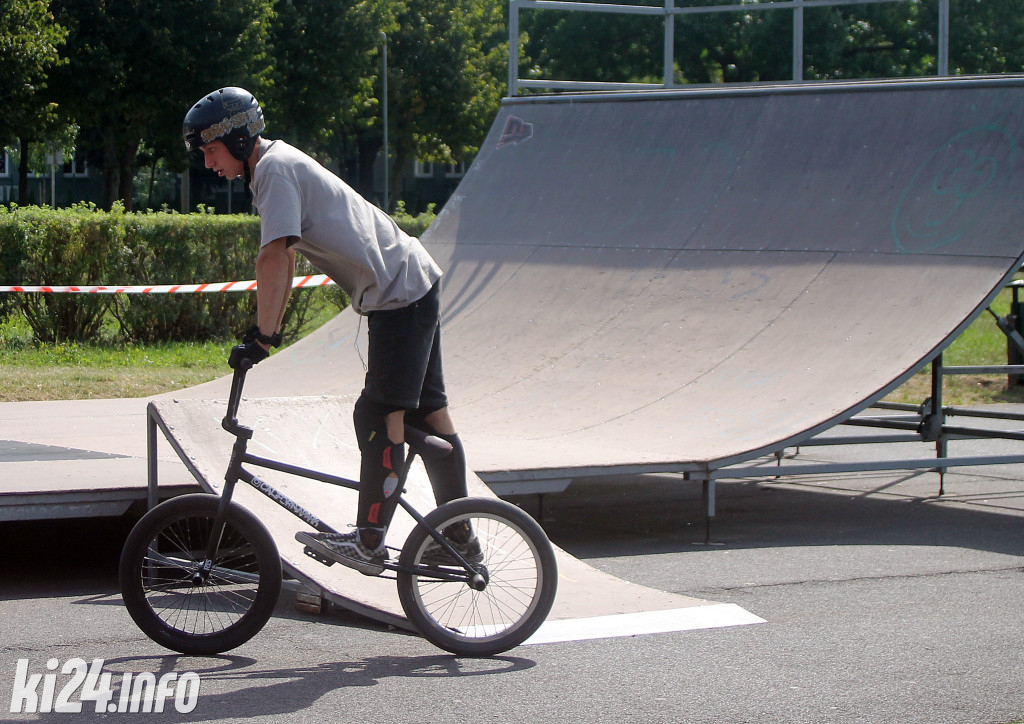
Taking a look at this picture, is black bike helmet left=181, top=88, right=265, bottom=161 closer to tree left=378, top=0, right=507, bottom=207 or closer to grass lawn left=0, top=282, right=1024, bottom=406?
grass lawn left=0, top=282, right=1024, bottom=406

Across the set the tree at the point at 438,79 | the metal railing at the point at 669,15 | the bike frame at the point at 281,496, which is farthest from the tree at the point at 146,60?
the bike frame at the point at 281,496

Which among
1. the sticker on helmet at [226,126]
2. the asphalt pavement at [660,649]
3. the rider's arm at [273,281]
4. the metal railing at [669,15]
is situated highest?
the metal railing at [669,15]

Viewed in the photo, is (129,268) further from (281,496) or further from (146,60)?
(146,60)

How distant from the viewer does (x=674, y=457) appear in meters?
7.00

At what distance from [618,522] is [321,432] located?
102 inches

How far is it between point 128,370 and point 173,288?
64.3 inches

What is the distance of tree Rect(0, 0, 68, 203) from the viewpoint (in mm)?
29344

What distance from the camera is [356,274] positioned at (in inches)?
191

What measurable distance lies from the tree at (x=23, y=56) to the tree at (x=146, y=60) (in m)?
2.02

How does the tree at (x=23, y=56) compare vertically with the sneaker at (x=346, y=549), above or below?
above

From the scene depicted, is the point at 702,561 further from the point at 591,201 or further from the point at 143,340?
the point at 143,340

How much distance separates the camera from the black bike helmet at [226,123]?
15.4 feet

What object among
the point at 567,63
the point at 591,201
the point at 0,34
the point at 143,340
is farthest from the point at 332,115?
the point at 591,201

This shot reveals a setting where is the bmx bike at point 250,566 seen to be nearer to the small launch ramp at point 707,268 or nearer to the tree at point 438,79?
the small launch ramp at point 707,268
